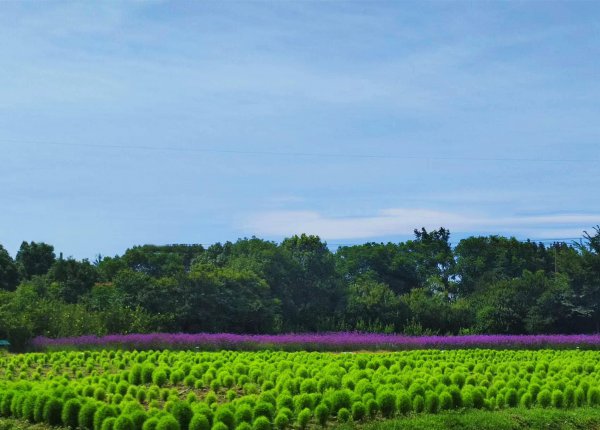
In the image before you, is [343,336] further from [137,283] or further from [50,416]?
[50,416]

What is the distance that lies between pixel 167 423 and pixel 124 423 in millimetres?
706

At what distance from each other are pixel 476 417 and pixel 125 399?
19.5 feet

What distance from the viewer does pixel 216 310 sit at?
37219 millimetres

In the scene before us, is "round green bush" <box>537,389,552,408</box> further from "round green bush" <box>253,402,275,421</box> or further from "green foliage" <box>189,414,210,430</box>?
"green foliage" <box>189,414,210,430</box>

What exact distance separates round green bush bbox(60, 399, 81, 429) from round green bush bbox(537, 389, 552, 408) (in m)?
8.42

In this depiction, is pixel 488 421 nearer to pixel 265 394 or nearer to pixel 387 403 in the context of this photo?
pixel 387 403

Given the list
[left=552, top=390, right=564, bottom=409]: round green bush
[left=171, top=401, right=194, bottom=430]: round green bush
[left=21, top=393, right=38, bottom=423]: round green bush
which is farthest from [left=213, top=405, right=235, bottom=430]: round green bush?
[left=552, top=390, right=564, bottom=409]: round green bush

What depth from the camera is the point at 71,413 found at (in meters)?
12.9

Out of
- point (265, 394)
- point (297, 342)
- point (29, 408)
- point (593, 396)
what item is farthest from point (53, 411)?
point (297, 342)

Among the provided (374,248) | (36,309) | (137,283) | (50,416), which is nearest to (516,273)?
(374,248)

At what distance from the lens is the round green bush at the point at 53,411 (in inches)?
515

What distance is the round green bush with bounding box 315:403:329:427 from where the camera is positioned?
1284 centimetres

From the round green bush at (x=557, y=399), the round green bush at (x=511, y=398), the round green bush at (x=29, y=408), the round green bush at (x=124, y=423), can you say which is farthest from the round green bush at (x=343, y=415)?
the round green bush at (x=29, y=408)

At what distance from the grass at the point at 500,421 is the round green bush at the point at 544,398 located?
1.76 ft
